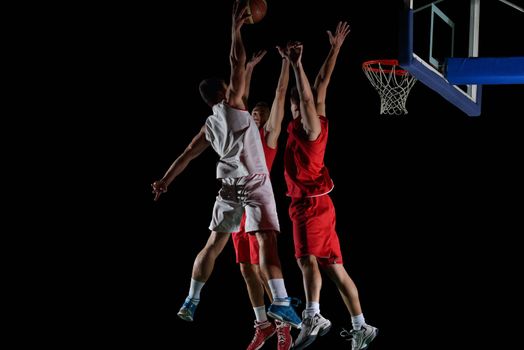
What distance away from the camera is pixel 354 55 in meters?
7.33

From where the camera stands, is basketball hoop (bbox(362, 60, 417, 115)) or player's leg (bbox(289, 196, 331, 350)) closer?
player's leg (bbox(289, 196, 331, 350))

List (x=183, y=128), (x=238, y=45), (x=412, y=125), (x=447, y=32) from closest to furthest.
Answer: (x=238, y=45) < (x=447, y=32) < (x=412, y=125) < (x=183, y=128)

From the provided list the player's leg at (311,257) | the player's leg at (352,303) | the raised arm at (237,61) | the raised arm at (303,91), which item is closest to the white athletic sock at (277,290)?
the player's leg at (311,257)

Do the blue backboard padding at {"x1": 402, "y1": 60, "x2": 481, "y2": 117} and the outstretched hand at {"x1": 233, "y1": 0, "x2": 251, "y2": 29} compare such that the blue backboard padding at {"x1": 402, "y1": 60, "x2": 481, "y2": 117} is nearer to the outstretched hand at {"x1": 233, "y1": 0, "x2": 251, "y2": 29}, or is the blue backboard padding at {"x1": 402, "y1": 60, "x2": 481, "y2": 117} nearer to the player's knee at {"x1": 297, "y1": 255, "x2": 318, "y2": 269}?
the outstretched hand at {"x1": 233, "y1": 0, "x2": 251, "y2": 29}

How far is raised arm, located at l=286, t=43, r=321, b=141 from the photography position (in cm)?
549

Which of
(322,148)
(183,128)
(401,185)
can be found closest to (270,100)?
(183,128)

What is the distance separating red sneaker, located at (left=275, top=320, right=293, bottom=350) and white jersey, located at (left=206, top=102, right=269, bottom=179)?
110 centimetres

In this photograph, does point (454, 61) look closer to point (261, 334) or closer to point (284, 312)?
point (284, 312)

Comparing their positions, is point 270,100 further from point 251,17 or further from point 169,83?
point 251,17

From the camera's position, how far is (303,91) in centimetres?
550

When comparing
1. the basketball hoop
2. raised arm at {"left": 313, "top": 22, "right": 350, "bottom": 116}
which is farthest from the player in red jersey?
the basketball hoop

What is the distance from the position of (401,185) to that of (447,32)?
145 cm

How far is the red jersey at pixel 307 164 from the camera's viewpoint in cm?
576

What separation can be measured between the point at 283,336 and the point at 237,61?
190 cm
